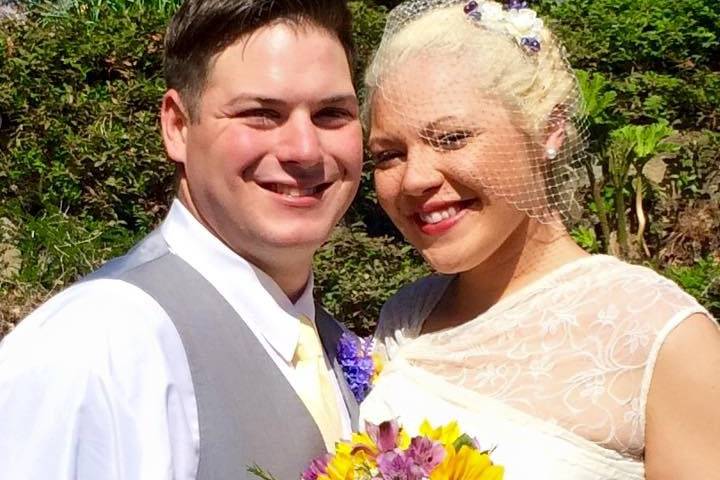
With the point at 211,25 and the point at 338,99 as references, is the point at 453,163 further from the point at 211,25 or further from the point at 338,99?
the point at 211,25

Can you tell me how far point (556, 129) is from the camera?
2.71 meters

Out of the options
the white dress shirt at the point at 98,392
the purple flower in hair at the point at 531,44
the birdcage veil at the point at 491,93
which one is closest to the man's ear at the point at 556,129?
the birdcage veil at the point at 491,93

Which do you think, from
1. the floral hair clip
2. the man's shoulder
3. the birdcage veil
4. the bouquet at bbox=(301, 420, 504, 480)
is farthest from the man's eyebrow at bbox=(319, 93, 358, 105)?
the bouquet at bbox=(301, 420, 504, 480)

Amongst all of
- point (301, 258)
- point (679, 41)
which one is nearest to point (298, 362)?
point (301, 258)

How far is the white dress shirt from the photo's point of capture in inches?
78.0

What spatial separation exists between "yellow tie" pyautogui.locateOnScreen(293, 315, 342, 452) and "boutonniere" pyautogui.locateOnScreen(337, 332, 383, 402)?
0.44ft

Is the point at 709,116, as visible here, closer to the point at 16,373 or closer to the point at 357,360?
the point at 357,360

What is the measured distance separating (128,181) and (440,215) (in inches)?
118

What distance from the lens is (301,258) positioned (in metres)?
2.49

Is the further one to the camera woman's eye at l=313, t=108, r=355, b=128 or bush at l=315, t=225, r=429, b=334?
bush at l=315, t=225, r=429, b=334

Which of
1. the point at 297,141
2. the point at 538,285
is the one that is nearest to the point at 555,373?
the point at 538,285

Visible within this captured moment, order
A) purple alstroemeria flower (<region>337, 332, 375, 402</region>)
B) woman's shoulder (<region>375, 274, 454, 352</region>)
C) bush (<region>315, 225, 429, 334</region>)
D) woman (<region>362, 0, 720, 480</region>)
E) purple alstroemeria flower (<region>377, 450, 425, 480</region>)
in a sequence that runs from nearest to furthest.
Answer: purple alstroemeria flower (<region>377, 450, 425, 480</region>) < woman (<region>362, 0, 720, 480</region>) < purple alstroemeria flower (<region>337, 332, 375, 402</region>) < woman's shoulder (<region>375, 274, 454, 352</region>) < bush (<region>315, 225, 429, 334</region>)

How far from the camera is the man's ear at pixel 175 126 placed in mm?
2492

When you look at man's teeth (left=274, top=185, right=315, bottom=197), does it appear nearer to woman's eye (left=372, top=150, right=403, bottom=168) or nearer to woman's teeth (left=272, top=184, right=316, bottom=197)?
woman's teeth (left=272, top=184, right=316, bottom=197)
